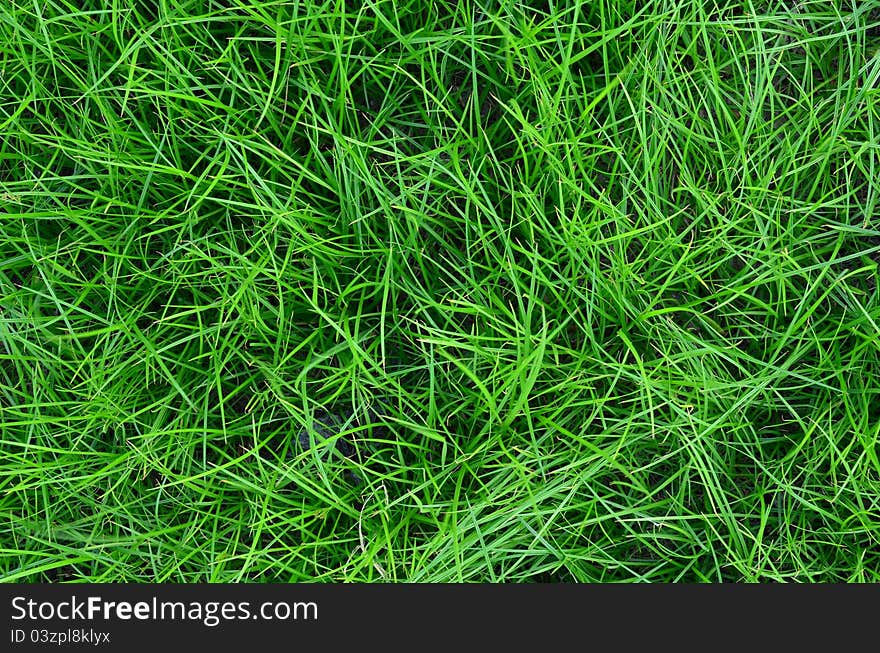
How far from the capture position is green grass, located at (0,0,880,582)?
121 centimetres

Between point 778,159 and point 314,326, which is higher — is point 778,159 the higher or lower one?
the higher one

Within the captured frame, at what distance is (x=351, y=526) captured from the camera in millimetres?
1242

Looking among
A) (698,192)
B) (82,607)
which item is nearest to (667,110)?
(698,192)

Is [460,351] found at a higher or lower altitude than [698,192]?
lower

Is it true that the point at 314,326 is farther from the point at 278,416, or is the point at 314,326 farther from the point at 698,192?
the point at 698,192

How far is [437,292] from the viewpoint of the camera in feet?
4.13

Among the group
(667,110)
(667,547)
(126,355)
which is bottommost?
(667,547)

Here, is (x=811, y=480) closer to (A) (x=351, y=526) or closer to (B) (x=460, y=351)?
(B) (x=460, y=351)

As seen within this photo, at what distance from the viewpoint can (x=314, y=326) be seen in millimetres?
1270

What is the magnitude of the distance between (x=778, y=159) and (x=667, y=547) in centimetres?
72

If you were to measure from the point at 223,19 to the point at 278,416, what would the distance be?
2.27 feet

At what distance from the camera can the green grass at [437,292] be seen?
47.5 inches

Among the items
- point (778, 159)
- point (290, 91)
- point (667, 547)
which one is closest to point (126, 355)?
point (290, 91)

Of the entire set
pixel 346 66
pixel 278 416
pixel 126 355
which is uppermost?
pixel 346 66
